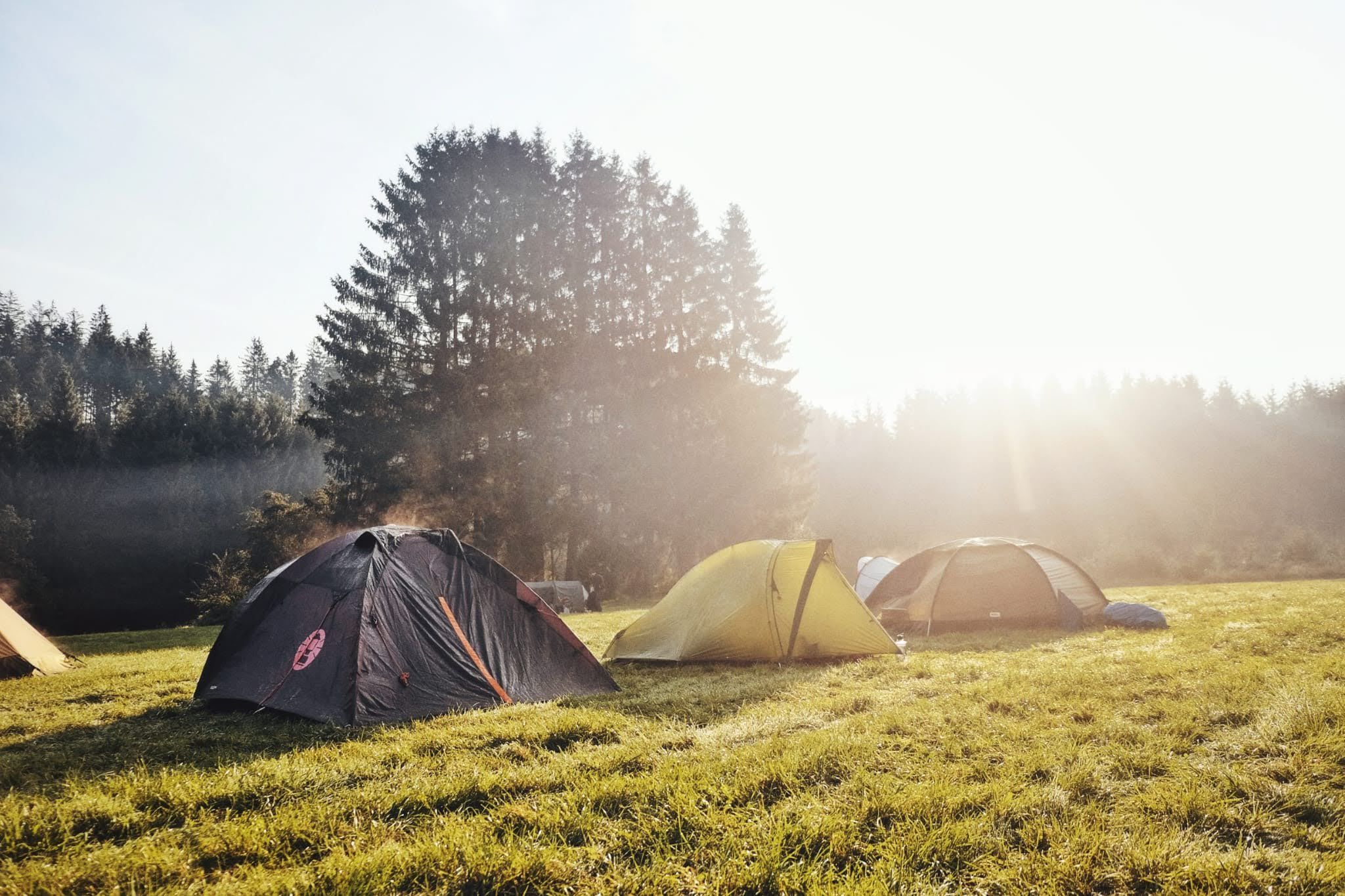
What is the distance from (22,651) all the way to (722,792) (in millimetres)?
9262

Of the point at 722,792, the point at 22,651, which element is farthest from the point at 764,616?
the point at 22,651

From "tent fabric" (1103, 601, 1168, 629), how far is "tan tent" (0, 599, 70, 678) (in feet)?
47.8

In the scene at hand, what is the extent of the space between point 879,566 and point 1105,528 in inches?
1013

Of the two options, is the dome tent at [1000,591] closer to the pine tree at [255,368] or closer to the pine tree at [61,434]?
the pine tree at [61,434]

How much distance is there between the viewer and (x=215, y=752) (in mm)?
4535

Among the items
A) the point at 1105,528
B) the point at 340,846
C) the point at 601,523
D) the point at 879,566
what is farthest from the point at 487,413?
the point at 1105,528

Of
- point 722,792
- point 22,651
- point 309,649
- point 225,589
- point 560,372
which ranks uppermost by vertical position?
point 560,372

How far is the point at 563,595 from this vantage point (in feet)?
68.2

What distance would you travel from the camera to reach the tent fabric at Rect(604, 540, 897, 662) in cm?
813

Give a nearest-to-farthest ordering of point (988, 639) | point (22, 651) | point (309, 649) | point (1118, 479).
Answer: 1. point (309, 649)
2. point (22, 651)
3. point (988, 639)
4. point (1118, 479)

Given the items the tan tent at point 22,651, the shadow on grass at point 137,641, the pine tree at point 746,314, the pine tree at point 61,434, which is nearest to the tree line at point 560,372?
the pine tree at point 746,314

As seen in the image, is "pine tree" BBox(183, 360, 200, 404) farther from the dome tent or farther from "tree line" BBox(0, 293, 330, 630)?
the dome tent

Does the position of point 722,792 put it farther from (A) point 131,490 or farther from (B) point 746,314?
(A) point 131,490

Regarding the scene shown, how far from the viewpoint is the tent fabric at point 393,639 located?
550 cm
